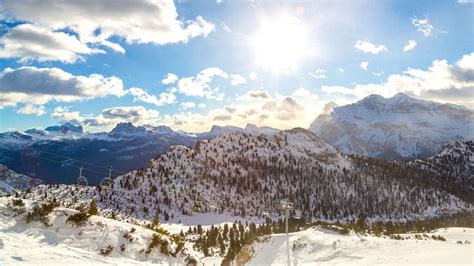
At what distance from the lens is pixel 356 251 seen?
148ft

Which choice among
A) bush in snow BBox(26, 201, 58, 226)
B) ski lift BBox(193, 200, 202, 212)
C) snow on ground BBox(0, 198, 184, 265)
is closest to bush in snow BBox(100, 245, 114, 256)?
snow on ground BBox(0, 198, 184, 265)

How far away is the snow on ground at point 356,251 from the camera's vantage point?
3712 centimetres

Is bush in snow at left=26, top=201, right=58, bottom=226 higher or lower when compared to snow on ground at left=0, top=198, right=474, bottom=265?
higher

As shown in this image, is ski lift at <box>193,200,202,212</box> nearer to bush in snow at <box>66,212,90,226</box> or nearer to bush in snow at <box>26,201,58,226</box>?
bush in snow at <box>66,212,90,226</box>

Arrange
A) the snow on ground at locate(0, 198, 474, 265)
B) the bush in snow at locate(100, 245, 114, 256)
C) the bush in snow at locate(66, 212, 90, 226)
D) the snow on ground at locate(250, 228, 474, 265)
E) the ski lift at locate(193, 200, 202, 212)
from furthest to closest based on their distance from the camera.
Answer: the ski lift at locate(193, 200, 202, 212)
the bush in snow at locate(66, 212, 90, 226)
the snow on ground at locate(250, 228, 474, 265)
the bush in snow at locate(100, 245, 114, 256)
the snow on ground at locate(0, 198, 474, 265)

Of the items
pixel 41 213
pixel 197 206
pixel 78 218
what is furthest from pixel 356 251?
pixel 197 206

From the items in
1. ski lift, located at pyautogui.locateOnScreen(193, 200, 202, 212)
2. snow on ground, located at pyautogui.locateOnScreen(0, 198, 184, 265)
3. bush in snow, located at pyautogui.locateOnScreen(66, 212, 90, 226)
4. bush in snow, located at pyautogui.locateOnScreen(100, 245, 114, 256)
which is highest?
bush in snow, located at pyautogui.locateOnScreen(66, 212, 90, 226)

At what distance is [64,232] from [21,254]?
9.06m

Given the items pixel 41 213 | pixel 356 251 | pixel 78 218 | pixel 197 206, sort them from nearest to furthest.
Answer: pixel 41 213 → pixel 78 218 → pixel 356 251 → pixel 197 206

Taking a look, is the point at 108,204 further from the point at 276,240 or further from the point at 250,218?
the point at 276,240

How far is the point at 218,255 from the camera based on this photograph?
93.3m

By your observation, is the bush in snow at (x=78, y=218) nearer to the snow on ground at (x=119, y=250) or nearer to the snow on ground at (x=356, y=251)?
the snow on ground at (x=119, y=250)

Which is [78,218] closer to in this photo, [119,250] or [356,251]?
[119,250]

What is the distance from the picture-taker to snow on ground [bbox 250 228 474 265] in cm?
3712
